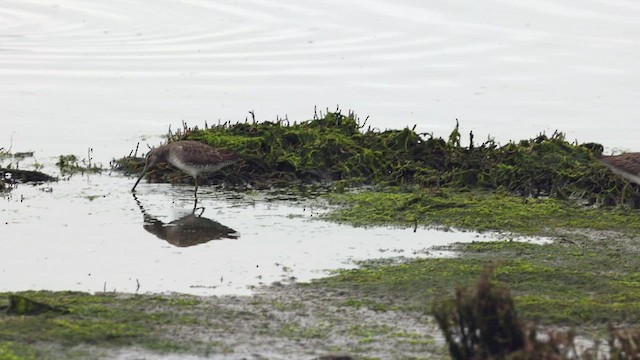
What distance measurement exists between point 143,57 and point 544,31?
820 cm

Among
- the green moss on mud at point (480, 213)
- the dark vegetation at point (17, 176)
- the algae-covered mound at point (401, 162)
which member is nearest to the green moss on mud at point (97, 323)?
the green moss on mud at point (480, 213)

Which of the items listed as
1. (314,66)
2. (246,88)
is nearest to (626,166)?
(246,88)

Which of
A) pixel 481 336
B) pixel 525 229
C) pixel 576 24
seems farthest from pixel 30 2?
pixel 481 336

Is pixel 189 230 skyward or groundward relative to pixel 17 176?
groundward

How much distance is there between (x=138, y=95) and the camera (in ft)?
67.8

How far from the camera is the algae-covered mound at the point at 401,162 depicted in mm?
14000

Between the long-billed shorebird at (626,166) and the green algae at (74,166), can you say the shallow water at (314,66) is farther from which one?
the long-billed shorebird at (626,166)

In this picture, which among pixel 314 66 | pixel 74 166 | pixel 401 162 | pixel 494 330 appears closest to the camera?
pixel 494 330

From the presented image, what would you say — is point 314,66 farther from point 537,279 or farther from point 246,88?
point 537,279

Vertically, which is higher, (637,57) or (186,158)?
(637,57)

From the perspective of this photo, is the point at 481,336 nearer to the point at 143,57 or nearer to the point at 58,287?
the point at 58,287

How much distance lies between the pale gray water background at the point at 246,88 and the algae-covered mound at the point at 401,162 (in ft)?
3.13

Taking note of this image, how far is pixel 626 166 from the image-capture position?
13.1 meters

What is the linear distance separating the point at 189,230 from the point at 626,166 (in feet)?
14.4
